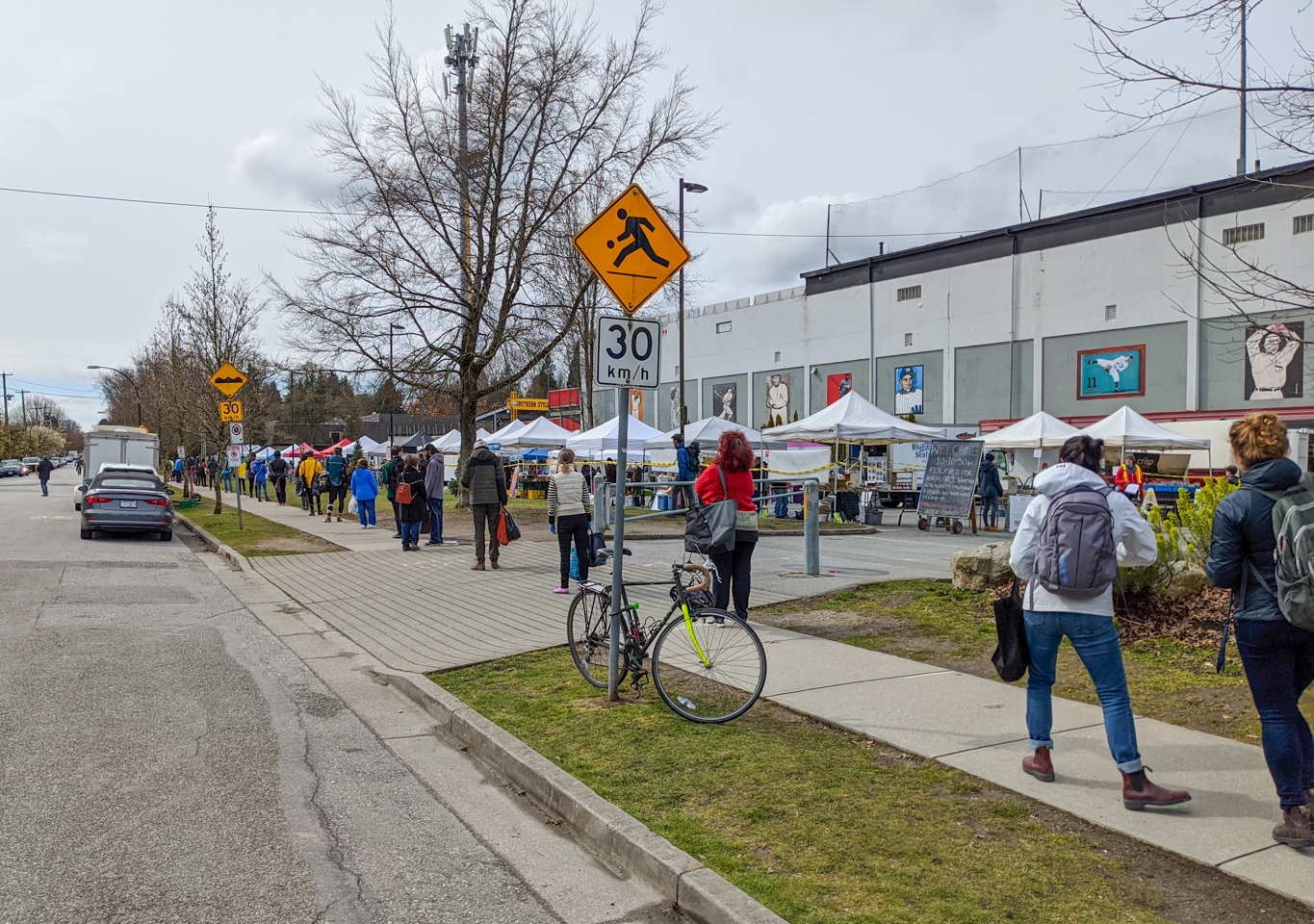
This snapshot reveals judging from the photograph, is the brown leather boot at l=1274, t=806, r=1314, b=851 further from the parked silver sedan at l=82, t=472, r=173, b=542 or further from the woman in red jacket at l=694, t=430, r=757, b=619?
the parked silver sedan at l=82, t=472, r=173, b=542

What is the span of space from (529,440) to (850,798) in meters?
26.2

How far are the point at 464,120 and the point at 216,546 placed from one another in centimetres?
1235

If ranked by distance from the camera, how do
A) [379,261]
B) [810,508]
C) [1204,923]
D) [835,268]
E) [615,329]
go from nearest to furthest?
[1204,923]
[615,329]
[810,508]
[379,261]
[835,268]

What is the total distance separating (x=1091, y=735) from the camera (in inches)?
215

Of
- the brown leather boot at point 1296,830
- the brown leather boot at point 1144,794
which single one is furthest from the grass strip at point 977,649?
the brown leather boot at point 1144,794

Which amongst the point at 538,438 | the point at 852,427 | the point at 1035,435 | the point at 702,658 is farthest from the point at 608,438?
the point at 702,658

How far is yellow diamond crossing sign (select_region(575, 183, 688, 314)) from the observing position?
20.0 feet

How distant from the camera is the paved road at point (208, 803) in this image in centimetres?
379

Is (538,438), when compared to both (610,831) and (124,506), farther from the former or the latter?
(610,831)

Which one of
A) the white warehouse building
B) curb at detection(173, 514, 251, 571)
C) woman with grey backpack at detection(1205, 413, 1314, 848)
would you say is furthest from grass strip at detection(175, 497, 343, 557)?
the white warehouse building

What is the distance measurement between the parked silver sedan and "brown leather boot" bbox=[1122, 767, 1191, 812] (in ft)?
65.9

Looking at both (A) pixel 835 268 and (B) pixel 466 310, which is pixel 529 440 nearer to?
(B) pixel 466 310

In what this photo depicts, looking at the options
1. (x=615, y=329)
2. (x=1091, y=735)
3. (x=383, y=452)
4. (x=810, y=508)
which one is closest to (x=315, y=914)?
(x=615, y=329)

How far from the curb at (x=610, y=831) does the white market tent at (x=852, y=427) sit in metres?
17.9
